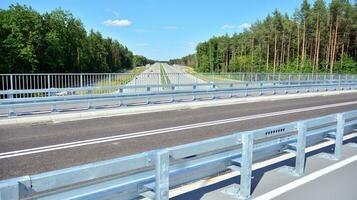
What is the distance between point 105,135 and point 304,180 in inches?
241

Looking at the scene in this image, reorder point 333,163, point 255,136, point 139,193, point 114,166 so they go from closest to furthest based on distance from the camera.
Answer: point 114,166 → point 139,193 → point 255,136 → point 333,163

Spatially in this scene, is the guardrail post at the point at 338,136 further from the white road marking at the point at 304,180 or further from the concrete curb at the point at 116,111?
the concrete curb at the point at 116,111

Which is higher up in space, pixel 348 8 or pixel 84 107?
pixel 348 8

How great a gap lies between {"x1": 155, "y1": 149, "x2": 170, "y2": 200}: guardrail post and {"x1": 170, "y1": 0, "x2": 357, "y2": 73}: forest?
62810 millimetres

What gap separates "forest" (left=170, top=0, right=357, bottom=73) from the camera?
6488 cm

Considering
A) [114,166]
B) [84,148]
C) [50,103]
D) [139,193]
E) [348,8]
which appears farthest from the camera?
[348,8]

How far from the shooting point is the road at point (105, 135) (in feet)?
26.2

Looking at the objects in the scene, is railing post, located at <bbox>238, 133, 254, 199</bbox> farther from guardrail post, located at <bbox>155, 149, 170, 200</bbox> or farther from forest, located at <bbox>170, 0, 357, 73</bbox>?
Answer: forest, located at <bbox>170, 0, 357, 73</bbox>

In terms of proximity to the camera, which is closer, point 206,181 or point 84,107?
point 206,181

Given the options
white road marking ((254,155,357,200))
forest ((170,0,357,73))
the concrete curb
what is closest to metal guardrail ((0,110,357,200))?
white road marking ((254,155,357,200))

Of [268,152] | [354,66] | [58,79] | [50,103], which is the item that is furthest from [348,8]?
[268,152]

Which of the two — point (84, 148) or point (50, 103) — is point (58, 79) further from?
point (84, 148)

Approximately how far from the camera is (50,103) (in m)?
14.8

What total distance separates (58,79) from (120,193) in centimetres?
1961
